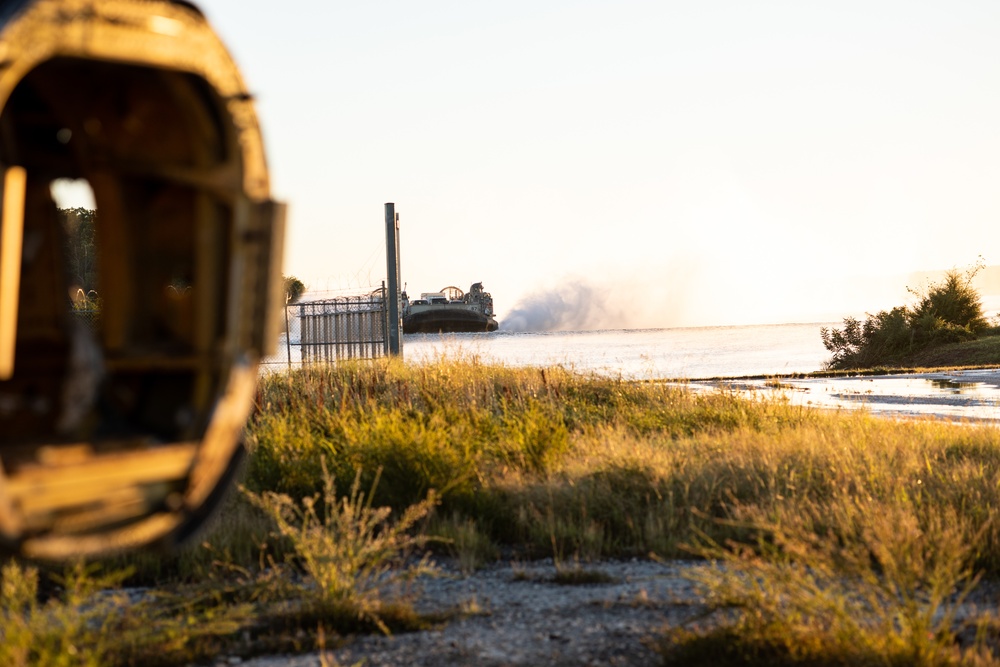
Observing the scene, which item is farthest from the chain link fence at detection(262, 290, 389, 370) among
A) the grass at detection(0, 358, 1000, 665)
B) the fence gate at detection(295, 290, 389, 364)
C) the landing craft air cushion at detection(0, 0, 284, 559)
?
the landing craft air cushion at detection(0, 0, 284, 559)

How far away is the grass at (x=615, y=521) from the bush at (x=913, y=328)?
72.6ft

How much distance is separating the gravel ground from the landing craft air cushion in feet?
12.5

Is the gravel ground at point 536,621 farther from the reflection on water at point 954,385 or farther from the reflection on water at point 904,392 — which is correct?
the reflection on water at point 954,385

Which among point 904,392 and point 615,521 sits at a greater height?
point 904,392

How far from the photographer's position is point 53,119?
2150 mm

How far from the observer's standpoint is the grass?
5820 millimetres

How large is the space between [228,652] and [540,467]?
192 inches

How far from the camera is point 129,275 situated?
2084mm

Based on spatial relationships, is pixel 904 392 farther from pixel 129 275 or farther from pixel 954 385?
pixel 129 275

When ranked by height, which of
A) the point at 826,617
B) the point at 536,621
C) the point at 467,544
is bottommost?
the point at 536,621

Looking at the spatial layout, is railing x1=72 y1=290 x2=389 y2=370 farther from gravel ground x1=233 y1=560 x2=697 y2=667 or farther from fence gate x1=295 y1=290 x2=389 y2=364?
gravel ground x1=233 y1=560 x2=697 y2=667

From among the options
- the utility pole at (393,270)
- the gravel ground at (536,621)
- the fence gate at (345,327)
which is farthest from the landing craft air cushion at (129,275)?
the fence gate at (345,327)

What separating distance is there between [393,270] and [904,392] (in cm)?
1031

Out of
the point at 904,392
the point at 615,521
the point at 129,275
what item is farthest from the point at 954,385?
the point at 129,275
